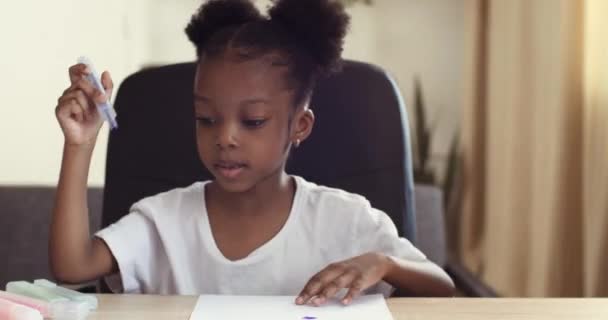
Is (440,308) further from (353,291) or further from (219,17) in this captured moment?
(219,17)

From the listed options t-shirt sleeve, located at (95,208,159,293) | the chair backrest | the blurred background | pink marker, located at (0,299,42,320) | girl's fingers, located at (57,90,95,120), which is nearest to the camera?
pink marker, located at (0,299,42,320)

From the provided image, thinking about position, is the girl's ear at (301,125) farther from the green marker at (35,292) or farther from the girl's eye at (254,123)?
the green marker at (35,292)

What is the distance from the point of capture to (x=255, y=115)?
44.5 inches

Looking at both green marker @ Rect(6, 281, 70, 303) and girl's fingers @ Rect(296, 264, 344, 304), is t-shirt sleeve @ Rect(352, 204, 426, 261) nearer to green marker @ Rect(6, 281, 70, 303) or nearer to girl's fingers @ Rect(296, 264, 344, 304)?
girl's fingers @ Rect(296, 264, 344, 304)

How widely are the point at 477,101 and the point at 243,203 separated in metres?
2.15

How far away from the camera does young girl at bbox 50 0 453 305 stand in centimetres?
110

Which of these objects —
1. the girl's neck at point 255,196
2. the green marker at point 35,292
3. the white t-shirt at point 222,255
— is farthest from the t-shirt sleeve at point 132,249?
the green marker at point 35,292

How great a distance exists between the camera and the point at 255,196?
1241mm

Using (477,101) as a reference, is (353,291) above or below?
above

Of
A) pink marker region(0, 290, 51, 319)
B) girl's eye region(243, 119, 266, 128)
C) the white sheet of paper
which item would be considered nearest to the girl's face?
girl's eye region(243, 119, 266, 128)

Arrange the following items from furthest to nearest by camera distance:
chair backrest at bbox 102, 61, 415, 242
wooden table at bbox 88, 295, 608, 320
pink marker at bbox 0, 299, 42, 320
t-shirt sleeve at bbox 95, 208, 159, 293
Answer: chair backrest at bbox 102, 61, 415, 242
t-shirt sleeve at bbox 95, 208, 159, 293
wooden table at bbox 88, 295, 608, 320
pink marker at bbox 0, 299, 42, 320

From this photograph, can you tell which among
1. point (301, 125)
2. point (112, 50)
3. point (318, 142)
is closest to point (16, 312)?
point (301, 125)

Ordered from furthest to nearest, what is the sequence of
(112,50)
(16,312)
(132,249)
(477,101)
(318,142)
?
(477,101) → (112,50) → (318,142) → (132,249) → (16,312)

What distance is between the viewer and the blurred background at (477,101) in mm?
2164
